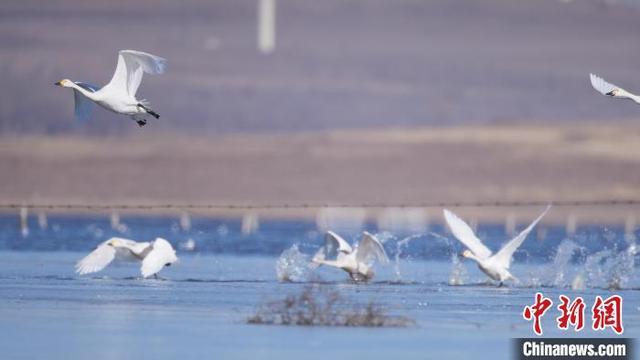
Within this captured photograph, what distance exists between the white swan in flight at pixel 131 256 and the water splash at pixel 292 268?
92.0 inches

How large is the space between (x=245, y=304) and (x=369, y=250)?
4104mm

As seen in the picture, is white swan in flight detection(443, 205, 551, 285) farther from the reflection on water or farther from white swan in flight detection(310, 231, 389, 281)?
the reflection on water

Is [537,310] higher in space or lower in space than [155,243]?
lower

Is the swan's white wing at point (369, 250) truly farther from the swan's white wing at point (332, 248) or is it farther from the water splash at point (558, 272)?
the water splash at point (558, 272)

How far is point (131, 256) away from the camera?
104ft

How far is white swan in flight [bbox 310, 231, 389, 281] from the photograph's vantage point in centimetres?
3128

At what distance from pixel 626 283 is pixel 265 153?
65.7m

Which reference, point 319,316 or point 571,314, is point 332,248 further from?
point 319,316

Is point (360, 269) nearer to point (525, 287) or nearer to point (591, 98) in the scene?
point (525, 287)

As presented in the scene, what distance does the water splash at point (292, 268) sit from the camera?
1307 inches

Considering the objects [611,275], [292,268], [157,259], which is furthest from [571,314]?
[292,268]

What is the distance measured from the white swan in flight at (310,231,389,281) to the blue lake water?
27 centimetres

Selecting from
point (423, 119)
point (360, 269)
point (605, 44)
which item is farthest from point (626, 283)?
point (605, 44)

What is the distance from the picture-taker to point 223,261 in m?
39.2
